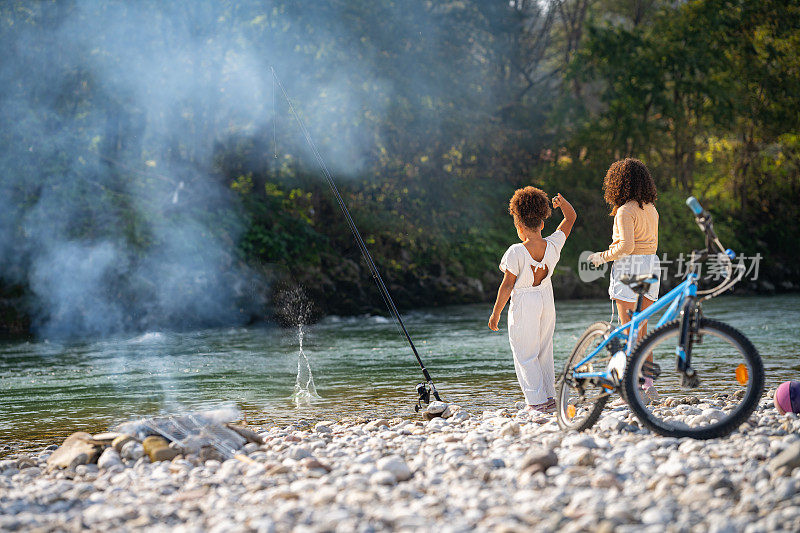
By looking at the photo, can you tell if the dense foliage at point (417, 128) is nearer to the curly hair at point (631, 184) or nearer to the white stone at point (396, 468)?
the curly hair at point (631, 184)

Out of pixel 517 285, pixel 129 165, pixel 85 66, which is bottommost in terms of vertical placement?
pixel 517 285

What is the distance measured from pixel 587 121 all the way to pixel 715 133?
13.8 ft

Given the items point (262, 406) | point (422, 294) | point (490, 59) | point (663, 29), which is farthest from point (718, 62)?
point (262, 406)

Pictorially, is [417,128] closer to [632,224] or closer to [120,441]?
[632,224]

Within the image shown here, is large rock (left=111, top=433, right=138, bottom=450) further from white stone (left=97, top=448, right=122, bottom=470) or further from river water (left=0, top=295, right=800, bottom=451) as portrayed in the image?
river water (left=0, top=295, right=800, bottom=451)

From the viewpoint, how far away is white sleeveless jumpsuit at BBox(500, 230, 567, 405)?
5.66m

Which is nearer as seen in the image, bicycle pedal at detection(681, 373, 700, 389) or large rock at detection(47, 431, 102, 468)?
bicycle pedal at detection(681, 373, 700, 389)

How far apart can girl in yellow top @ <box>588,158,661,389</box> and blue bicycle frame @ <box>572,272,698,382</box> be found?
2.71 ft

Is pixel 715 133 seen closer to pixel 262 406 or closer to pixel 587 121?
pixel 587 121

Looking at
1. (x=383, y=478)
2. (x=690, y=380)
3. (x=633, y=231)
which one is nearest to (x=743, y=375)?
(x=690, y=380)

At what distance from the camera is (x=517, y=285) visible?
570cm

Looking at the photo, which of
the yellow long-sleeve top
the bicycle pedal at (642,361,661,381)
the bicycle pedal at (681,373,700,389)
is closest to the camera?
the bicycle pedal at (681,373,700,389)

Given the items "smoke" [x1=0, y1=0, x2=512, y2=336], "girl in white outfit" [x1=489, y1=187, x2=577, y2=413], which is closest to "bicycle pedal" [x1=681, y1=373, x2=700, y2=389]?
"girl in white outfit" [x1=489, y1=187, x2=577, y2=413]

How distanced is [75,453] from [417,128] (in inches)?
701
